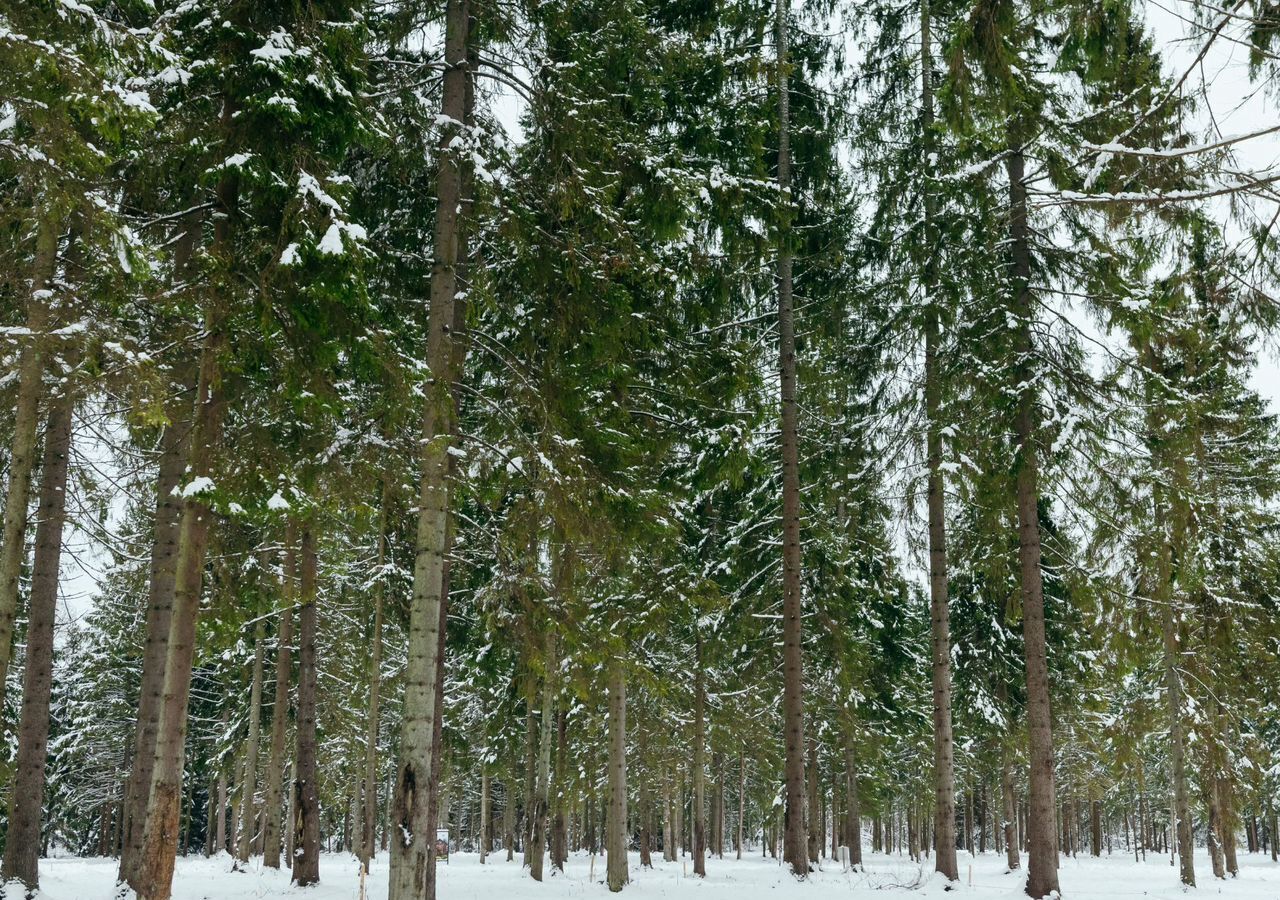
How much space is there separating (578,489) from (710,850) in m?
49.3

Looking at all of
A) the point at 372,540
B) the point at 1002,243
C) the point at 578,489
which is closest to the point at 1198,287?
the point at 578,489

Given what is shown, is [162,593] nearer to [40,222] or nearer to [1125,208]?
[40,222]

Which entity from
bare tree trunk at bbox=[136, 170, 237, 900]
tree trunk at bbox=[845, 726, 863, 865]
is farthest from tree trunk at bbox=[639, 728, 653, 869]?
bare tree trunk at bbox=[136, 170, 237, 900]

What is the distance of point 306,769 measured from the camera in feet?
53.3

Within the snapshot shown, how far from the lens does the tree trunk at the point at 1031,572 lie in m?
13.6

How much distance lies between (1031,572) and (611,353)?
7.81 metres

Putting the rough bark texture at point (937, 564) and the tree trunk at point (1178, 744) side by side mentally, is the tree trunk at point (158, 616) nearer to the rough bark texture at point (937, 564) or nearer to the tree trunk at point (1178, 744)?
the rough bark texture at point (937, 564)

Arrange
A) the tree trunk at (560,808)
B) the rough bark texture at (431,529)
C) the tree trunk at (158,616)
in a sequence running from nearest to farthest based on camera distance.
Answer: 1. the rough bark texture at (431,529)
2. the tree trunk at (158,616)
3. the tree trunk at (560,808)

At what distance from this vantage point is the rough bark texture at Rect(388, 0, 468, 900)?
8.96 meters

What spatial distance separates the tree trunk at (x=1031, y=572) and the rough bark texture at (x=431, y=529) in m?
8.05

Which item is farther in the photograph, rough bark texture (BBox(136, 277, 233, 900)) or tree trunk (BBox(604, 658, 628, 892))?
tree trunk (BBox(604, 658, 628, 892))

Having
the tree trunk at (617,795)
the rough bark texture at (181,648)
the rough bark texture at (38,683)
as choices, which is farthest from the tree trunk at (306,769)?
the rough bark texture at (181,648)

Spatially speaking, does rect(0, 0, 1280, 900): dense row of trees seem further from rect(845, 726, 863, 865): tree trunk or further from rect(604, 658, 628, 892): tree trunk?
rect(845, 726, 863, 865): tree trunk

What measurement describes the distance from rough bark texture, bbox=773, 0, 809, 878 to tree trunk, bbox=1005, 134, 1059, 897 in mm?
3510
